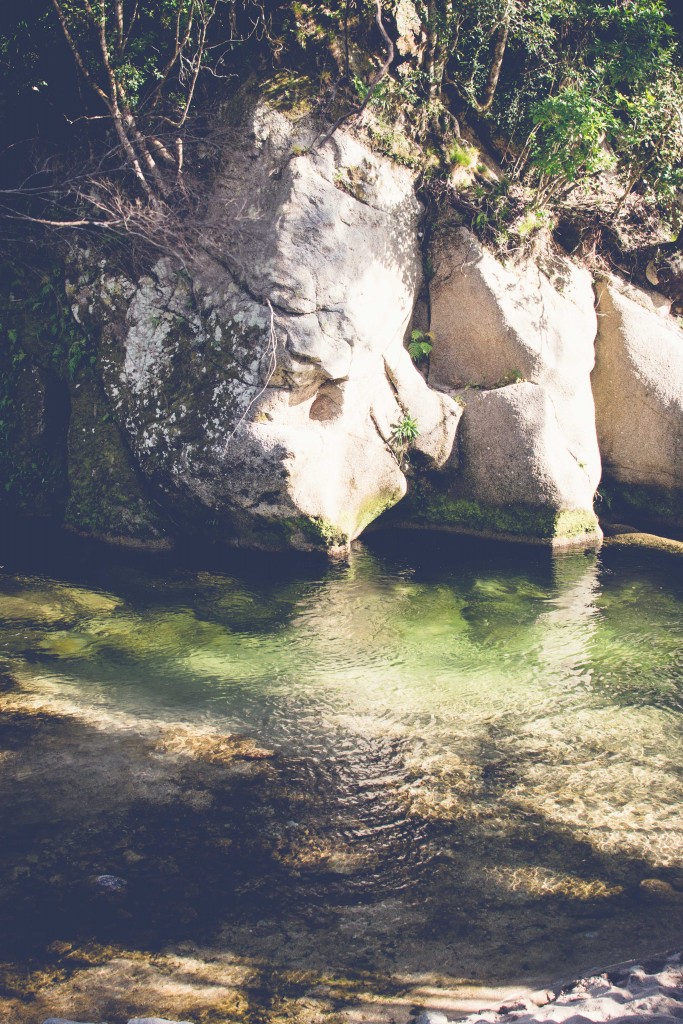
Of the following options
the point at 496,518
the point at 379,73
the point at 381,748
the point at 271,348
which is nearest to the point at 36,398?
the point at 271,348

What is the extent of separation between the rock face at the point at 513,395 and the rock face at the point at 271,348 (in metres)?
1.00

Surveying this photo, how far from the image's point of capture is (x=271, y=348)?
9.22 meters

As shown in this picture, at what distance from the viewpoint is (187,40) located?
9.91m

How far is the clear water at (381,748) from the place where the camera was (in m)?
3.62

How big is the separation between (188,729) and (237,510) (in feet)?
13.7

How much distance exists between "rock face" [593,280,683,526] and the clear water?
2511mm

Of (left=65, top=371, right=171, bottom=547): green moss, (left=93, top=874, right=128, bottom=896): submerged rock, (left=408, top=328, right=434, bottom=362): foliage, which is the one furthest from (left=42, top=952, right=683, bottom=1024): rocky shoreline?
(left=408, top=328, right=434, bottom=362): foliage

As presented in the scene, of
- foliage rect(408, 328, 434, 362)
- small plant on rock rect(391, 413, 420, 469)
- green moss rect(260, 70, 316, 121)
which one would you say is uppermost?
green moss rect(260, 70, 316, 121)

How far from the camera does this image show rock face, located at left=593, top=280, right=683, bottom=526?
11148 mm

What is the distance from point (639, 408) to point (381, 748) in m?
8.20

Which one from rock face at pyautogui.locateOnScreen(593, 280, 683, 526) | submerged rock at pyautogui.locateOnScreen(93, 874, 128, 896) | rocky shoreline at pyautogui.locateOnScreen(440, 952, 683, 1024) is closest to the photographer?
rocky shoreline at pyautogui.locateOnScreen(440, 952, 683, 1024)

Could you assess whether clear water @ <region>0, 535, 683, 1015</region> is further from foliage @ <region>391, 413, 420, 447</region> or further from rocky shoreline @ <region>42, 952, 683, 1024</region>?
foliage @ <region>391, 413, 420, 447</region>

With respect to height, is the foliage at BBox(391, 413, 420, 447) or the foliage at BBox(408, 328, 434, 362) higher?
the foliage at BBox(408, 328, 434, 362)

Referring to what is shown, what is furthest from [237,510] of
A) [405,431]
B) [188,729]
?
[188,729]
